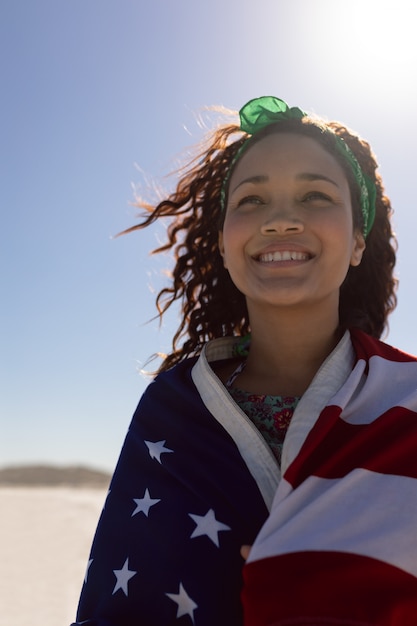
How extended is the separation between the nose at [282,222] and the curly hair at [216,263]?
62cm

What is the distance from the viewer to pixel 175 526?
2207 mm

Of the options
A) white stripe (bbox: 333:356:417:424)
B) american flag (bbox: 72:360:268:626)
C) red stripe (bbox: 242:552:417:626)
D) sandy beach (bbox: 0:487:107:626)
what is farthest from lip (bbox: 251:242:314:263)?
sandy beach (bbox: 0:487:107:626)

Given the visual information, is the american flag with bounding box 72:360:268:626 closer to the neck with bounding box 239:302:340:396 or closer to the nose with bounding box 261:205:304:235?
the neck with bounding box 239:302:340:396

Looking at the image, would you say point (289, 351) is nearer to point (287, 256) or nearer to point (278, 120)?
point (287, 256)

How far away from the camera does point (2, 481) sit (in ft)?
132

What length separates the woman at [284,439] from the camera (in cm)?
177

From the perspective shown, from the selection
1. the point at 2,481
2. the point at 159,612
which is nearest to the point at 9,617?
the point at 159,612

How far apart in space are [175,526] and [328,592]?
621 mm

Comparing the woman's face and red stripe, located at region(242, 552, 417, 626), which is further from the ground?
the woman's face

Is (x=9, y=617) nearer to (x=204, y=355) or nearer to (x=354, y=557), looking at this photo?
(x=204, y=355)

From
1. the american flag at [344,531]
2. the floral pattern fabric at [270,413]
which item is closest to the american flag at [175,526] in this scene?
the floral pattern fabric at [270,413]

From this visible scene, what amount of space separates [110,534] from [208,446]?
448 millimetres

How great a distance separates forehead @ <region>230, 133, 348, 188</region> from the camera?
2.66m

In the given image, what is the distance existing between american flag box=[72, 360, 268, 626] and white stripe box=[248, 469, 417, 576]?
0.25m
